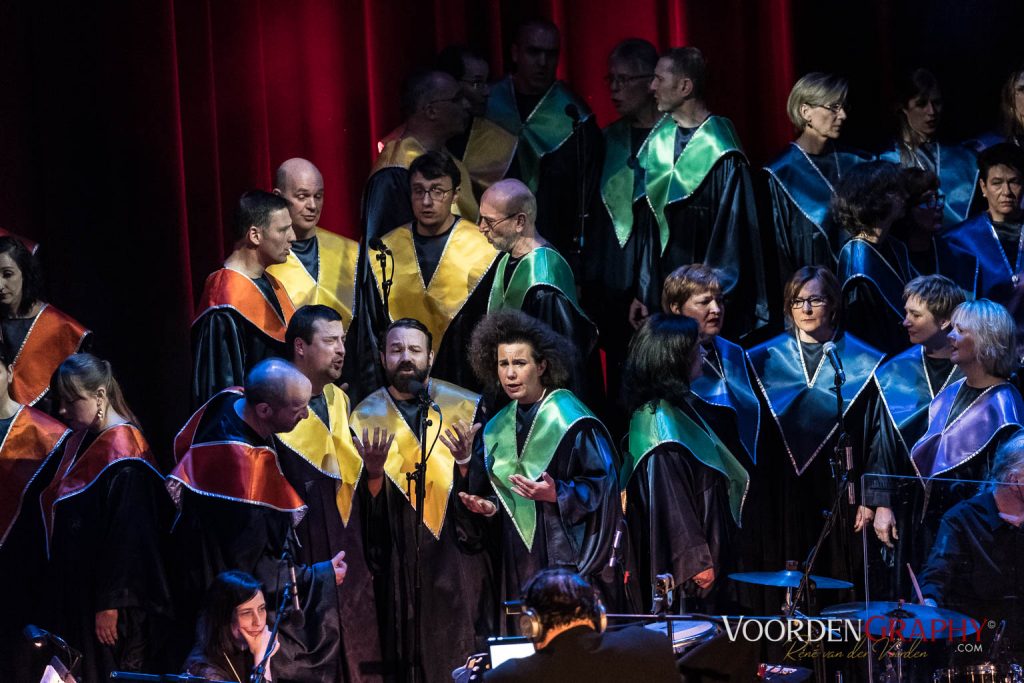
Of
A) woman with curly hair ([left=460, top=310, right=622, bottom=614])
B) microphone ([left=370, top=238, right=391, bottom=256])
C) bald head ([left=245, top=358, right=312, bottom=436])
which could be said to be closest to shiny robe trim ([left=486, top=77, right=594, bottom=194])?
microphone ([left=370, top=238, right=391, bottom=256])

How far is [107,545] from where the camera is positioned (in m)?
6.78

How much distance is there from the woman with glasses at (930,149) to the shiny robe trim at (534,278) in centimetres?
182

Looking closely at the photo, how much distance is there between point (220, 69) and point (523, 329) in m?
2.63

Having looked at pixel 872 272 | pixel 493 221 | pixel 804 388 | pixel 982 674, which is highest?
pixel 493 221

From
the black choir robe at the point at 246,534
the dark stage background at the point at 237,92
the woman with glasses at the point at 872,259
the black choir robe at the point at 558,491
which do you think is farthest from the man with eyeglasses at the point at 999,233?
the black choir robe at the point at 246,534

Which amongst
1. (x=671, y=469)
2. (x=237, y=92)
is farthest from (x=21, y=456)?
(x=671, y=469)

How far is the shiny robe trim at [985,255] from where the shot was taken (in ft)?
25.6

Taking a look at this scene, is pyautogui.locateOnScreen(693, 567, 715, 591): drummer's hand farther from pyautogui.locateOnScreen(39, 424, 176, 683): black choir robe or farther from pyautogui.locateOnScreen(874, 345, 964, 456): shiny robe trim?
pyautogui.locateOnScreen(39, 424, 176, 683): black choir robe

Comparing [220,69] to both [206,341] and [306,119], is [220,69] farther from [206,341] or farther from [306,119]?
[206,341]

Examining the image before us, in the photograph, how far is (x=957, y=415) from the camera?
277 inches

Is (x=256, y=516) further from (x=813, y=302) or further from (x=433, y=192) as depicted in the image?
(x=813, y=302)

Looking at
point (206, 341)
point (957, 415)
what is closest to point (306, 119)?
point (206, 341)

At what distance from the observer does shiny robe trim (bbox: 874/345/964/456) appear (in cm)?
731

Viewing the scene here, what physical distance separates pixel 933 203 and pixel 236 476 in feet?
11.8
